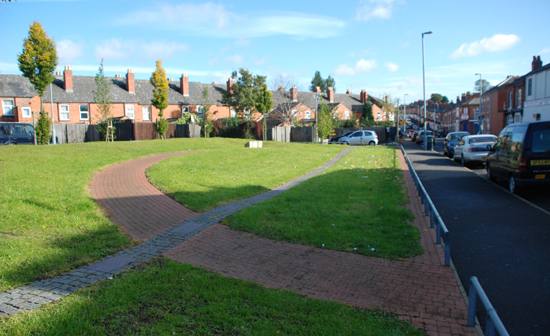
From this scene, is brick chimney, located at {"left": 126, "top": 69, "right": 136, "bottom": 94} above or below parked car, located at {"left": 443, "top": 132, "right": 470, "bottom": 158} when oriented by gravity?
above

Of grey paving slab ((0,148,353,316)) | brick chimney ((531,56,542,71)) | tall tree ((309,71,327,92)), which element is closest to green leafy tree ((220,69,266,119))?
brick chimney ((531,56,542,71))

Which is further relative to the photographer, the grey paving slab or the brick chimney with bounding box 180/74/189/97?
the brick chimney with bounding box 180/74/189/97

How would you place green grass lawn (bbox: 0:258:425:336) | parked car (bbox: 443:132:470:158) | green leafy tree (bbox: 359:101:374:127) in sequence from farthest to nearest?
green leafy tree (bbox: 359:101:374:127)
parked car (bbox: 443:132:470:158)
green grass lawn (bbox: 0:258:425:336)

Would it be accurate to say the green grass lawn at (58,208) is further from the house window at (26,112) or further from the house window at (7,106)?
the house window at (7,106)

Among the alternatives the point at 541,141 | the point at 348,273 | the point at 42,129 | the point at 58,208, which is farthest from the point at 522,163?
the point at 42,129

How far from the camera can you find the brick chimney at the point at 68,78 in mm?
42375

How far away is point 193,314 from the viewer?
13.3ft

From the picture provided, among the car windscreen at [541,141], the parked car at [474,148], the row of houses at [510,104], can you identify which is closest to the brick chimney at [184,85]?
the row of houses at [510,104]

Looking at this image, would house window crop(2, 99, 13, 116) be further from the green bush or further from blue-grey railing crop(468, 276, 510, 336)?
blue-grey railing crop(468, 276, 510, 336)

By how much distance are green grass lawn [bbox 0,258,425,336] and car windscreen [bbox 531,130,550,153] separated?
900 centimetres

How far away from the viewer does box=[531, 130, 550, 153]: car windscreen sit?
10.4 meters

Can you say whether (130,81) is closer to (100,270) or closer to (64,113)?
(64,113)

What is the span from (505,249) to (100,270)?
661cm

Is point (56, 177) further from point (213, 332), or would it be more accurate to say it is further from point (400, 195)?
point (400, 195)
